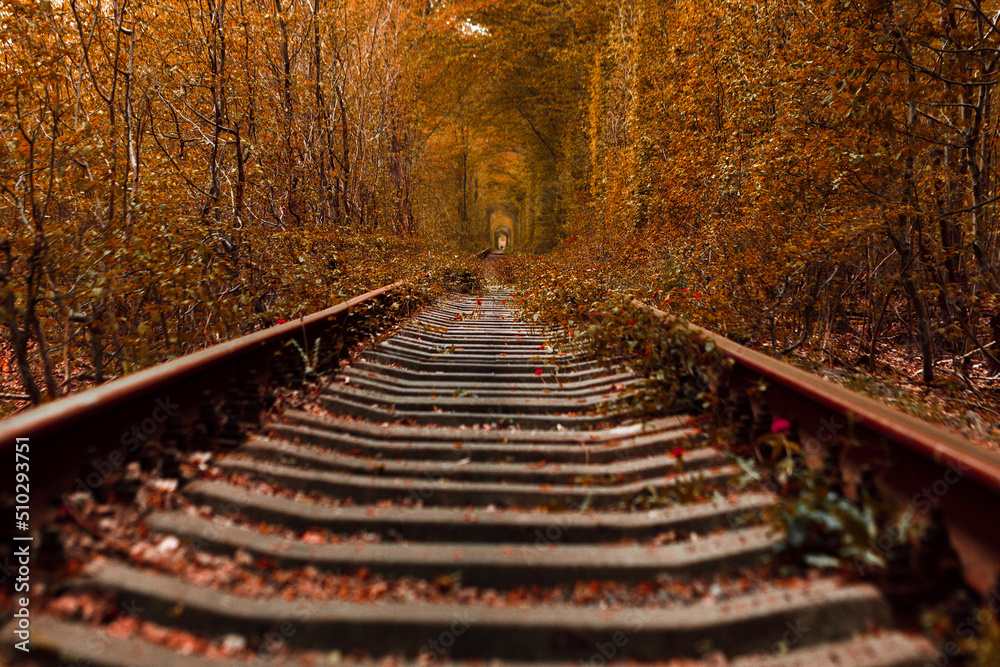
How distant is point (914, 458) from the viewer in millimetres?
2094

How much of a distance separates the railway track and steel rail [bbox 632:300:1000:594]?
2 cm

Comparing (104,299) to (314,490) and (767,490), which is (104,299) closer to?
(314,490)

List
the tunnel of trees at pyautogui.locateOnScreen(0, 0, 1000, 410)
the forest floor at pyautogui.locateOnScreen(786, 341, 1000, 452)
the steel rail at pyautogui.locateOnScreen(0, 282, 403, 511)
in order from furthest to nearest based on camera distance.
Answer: the tunnel of trees at pyautogui.locateOnScreen(0, 0, 1000, 410), the forest floor at pyautogui.locateOnScreen(786, 341, 1000, 452), the steel rail at pyautogui.locateOnScreen(0, 282, 403, 511)

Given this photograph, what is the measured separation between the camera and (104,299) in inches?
201

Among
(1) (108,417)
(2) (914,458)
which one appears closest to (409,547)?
(1) (108,417)

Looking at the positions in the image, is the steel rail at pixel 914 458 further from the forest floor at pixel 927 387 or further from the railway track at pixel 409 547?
the forest floor at pixel 927 387

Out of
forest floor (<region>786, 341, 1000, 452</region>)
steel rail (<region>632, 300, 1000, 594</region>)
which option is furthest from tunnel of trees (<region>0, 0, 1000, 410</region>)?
steel rail (<region>632, 300, 1000, 594</region>)

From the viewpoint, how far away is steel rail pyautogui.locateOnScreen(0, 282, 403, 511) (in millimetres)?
2053

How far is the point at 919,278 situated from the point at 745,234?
214cm

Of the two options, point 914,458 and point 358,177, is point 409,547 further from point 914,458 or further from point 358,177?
point 358,177

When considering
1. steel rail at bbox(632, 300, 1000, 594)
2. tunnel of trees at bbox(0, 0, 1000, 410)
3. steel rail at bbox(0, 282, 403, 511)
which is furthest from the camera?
tunnel of trees at bbox(0, 0, 1000, 410)

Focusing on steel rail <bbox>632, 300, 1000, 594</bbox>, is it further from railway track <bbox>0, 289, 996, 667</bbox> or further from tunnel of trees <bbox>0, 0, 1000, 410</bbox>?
tunnel of trees <bbox>0, 0, 1000, 410</bbox>

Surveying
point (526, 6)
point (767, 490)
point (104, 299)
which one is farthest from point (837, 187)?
point (526, 6)

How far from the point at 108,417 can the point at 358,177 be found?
38.0 ft
